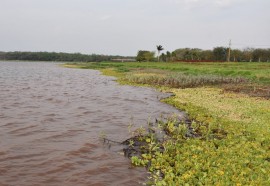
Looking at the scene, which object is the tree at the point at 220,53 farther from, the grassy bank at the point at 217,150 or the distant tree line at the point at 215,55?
the grassy bank at the point at 217,150

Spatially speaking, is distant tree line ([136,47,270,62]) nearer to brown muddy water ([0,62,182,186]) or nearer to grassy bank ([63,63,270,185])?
brown muddy water ([0,62,182,186])

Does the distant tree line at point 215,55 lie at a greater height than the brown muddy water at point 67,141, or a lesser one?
greater

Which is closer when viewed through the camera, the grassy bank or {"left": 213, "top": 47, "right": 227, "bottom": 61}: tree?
the grassy bank

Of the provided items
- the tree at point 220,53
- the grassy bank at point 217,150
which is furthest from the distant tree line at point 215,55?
the grassy bank at point 217,150

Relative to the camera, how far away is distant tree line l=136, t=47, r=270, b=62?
9775 cm

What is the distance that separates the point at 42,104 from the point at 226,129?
12.8m

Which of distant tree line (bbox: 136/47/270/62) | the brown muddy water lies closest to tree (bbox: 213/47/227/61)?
distant tree line (bbox: 136/47/270/62)

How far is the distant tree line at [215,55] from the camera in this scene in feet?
321

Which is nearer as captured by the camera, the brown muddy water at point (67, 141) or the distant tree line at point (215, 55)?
the brown muddy water at point (67, 141)

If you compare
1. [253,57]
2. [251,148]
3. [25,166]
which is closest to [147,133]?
[251,148]

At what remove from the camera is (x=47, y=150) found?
10773 millimetres

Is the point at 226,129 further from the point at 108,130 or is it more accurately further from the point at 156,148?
the point at 108,130

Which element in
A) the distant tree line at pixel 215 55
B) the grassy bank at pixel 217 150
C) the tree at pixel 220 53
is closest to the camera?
the grassy bank at pixel 217 150

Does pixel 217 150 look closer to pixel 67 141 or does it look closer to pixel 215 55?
pixel 67 141
